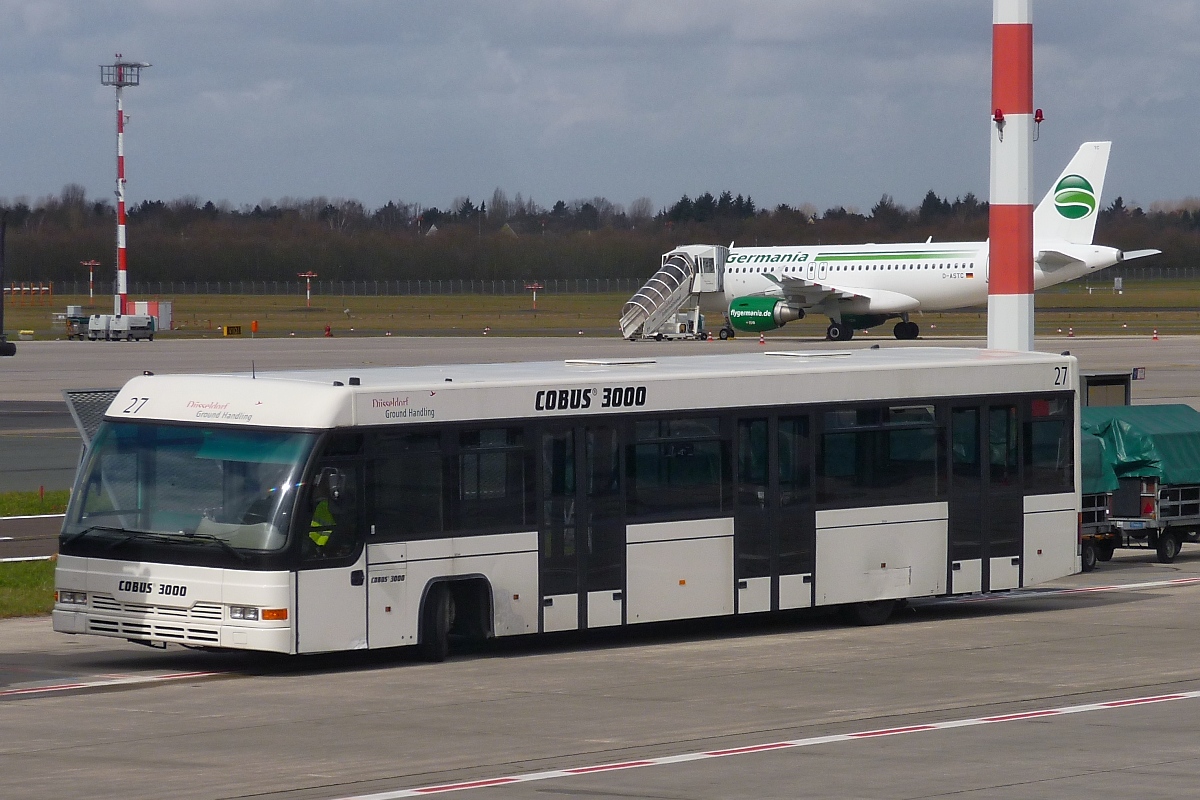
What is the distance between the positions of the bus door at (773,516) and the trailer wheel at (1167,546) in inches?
314

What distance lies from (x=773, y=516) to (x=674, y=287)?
65685mm

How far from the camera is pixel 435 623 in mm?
14883

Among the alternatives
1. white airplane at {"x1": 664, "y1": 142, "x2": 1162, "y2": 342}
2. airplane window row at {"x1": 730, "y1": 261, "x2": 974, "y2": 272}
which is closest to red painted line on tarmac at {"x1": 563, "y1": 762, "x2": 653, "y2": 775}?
white airplane at {"x1": 664, "y1": 142, "x2": 1162, "y2": 342}

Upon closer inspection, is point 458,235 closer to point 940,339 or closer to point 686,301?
point 686,301

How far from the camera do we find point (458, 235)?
12612cm

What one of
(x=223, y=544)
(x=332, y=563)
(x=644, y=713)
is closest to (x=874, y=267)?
(x=332, y=563)

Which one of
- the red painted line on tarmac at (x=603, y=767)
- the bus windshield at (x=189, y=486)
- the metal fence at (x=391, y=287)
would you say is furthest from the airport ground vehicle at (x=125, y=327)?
the red painted line on tarmac at (x=603, y=767)

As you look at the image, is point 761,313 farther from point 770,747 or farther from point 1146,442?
point 770,747

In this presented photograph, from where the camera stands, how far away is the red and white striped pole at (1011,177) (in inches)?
1150

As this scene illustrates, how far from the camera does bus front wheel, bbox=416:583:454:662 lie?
48.6 feet

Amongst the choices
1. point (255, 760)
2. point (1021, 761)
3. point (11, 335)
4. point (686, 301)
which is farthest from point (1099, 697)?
point (11, 335)

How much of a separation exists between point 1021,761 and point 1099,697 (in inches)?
108

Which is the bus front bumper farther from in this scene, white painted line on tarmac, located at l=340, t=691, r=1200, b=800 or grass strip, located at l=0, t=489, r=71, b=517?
grass strip, located at l=0, t=489, r=71, b=517

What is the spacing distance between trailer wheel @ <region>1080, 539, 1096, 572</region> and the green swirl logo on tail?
173 feet
